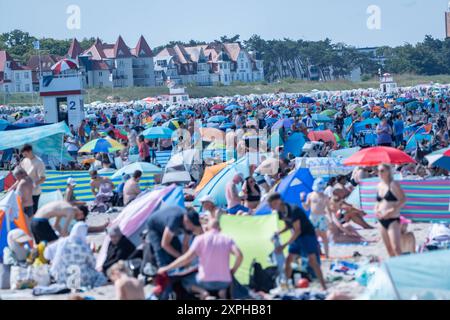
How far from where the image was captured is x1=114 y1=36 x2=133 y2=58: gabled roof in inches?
3745

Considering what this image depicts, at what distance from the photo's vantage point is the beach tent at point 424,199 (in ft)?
37.0

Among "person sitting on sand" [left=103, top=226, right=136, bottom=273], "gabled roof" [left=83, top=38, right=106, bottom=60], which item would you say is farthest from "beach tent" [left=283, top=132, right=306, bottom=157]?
"gabled roof" [left=83, top=38, right=106, bottom=60]

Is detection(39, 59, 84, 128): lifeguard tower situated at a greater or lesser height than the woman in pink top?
greater

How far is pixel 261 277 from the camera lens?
8.10 meters

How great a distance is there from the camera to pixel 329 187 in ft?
38.3

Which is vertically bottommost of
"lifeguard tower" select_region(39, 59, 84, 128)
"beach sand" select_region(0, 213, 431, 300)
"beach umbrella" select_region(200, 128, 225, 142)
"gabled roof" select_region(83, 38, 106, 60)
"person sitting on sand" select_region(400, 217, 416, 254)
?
"beach sand" select_region(0, 213, 431, 300)

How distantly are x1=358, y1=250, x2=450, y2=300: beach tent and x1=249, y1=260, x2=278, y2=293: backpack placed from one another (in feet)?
4.31

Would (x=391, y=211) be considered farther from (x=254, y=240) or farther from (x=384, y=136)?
(x=384, y=136)

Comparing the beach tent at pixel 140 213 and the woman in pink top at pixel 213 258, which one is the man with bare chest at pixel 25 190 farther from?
the woman in pink top at pixel 213 258

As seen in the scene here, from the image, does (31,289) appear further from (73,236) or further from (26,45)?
(26,45)

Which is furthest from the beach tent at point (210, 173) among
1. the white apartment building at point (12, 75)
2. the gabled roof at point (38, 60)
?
the white apartment building at point (12, 75)

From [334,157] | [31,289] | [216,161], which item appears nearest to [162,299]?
[31,289]

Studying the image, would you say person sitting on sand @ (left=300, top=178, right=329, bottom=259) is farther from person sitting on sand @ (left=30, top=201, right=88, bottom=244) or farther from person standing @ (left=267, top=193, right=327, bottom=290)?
person sitting on sand @ (left=30, top=201, right=88, bottom=244)

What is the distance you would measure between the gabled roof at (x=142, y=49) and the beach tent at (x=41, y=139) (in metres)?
81.4
